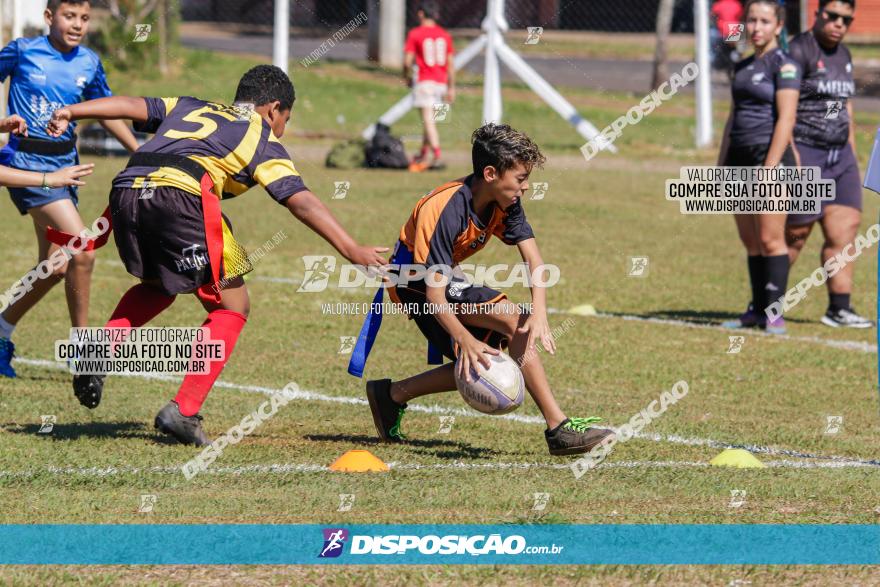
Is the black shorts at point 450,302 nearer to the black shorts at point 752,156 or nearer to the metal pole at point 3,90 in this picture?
the black shorts at point 752,156

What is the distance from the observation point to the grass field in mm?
5492

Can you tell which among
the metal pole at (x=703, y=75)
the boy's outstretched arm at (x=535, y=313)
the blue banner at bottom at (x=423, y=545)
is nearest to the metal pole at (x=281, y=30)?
the metal pole at (x=703, y=75)

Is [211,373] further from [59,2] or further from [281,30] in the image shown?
[281,30]

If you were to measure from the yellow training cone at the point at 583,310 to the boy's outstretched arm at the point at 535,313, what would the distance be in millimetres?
4461

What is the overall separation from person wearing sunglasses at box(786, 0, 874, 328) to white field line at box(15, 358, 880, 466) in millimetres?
4254

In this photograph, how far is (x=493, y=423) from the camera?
7637mm

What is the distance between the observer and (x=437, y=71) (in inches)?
794

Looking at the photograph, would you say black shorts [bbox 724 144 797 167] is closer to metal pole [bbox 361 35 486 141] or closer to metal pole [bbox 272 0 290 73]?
metal pole [bbox 361 35 486 141]

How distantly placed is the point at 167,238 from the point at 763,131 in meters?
5.64

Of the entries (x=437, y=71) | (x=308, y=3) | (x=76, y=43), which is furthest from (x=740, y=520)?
(x=308, y=3)

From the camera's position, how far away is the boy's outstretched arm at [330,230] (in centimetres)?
598

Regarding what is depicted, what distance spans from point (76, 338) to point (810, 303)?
23.1 ft

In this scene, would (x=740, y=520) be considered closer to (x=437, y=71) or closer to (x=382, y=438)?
(x=382, y=438)

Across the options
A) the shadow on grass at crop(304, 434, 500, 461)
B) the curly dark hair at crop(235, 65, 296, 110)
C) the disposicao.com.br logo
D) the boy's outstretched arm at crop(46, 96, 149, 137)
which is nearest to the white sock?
the boy's outstretched arm at crop(46, 96, 149, 137)
